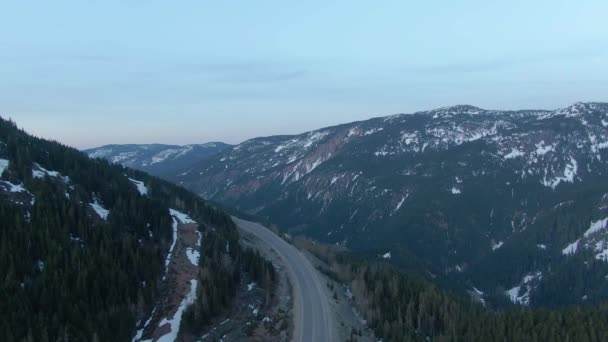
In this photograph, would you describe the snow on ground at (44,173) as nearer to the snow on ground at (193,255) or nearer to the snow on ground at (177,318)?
the snow on ground at (193,255)

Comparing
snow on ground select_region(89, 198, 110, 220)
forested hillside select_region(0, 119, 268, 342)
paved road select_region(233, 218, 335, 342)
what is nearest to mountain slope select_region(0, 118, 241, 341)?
forested hillside select_region(0, 119, 268, 342)

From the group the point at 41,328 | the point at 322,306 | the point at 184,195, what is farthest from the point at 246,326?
the point at 184,195

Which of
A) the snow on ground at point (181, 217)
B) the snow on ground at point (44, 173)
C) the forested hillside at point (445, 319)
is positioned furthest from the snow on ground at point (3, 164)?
the forested hillside at point (445, 319)

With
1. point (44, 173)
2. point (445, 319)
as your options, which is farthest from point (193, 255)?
point (445, 319)

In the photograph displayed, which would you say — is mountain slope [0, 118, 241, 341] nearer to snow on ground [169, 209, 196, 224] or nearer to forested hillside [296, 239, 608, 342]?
snow on ground [169, 209, 196, 224]

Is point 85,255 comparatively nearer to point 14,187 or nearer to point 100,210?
point 100,210

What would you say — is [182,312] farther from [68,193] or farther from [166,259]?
[68,193]

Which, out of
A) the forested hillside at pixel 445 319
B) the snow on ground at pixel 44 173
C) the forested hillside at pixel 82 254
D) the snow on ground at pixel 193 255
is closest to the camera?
the forested hillside at pixel 82 254
